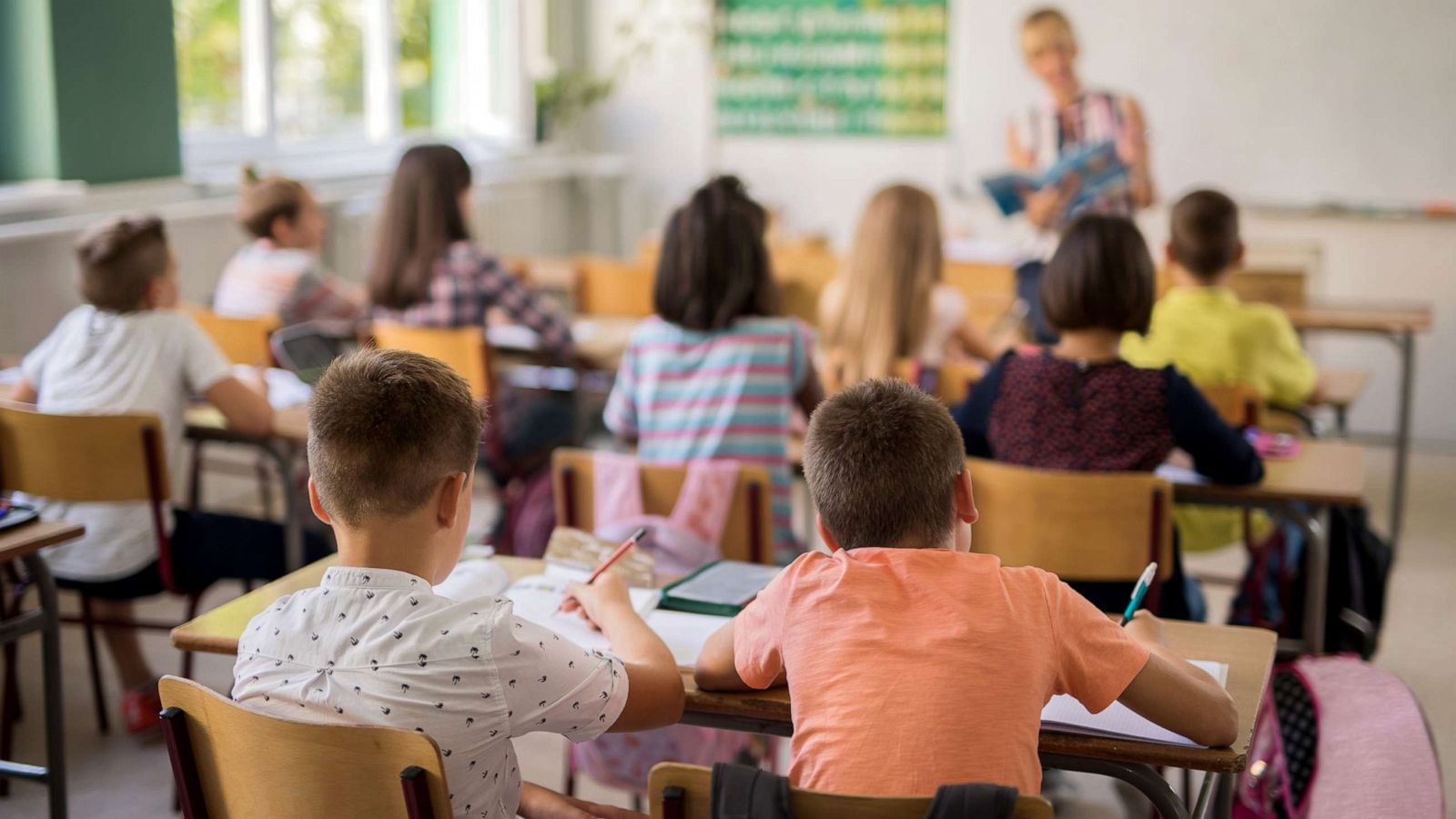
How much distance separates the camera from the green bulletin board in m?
6.82

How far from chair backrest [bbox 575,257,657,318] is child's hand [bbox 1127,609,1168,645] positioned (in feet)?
11.6

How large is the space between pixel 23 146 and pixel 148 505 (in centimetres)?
188

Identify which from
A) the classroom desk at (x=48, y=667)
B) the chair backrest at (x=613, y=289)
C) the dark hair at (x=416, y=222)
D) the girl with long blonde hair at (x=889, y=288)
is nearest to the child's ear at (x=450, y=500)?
the classroom desk at (x=48, y=667)

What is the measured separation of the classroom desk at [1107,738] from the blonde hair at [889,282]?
1.68m

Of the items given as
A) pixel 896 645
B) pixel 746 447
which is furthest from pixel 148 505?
pixel 896 645

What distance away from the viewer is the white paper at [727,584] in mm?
1962

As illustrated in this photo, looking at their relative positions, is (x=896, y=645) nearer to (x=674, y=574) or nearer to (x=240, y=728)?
(x=240, y=728)


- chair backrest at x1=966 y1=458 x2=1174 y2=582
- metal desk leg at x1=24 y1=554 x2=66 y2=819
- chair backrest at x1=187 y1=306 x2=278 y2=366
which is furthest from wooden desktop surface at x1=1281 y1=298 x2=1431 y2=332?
metal desk leg at x1=24 y1=554 x2=66 y2=819

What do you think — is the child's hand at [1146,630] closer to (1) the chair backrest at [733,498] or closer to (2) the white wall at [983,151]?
(1) the chair backrest at [733,498]

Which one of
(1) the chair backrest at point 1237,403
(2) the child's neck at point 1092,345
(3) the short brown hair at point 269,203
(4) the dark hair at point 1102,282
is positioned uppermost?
Answer: (3) the short brown hair at point 269,203

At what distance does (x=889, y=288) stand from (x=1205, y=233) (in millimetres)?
739

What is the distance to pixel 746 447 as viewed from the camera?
2961 mm

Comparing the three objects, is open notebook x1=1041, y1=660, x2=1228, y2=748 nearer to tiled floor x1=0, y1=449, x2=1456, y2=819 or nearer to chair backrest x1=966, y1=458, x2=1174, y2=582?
chair backrest x1=966, y1=458, x2=1174, y2=582

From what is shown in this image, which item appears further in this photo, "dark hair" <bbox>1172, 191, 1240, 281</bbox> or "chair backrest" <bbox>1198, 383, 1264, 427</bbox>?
"dark hair" <bbox>1172, 191, 1240, 281</bbox>
